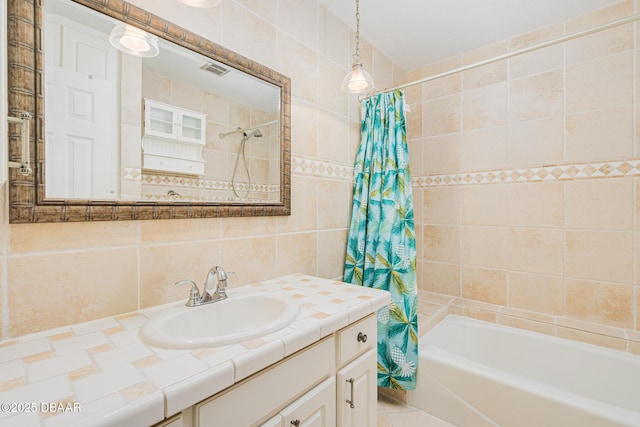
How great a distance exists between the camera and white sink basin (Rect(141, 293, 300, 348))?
75 centimetres

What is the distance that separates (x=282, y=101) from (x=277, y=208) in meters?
0.55

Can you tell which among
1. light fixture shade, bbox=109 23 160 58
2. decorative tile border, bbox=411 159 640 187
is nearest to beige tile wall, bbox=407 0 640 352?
decorative tile border, bbox=411 159 640 187

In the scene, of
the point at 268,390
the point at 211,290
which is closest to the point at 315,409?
the point at 268,390

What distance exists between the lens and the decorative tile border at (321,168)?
157 cm

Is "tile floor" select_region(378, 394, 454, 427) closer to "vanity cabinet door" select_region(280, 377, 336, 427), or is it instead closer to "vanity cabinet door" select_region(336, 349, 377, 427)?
"vanity cabinet door" select_region(336, 349, 377, 427)

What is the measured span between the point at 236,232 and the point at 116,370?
0.72 metres

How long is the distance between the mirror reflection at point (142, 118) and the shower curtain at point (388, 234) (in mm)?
767

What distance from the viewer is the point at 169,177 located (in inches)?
42.6

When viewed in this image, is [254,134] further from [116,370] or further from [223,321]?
[116,370]

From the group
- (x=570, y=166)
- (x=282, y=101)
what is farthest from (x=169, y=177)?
(x=570, y=166)

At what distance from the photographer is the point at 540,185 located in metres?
1.89

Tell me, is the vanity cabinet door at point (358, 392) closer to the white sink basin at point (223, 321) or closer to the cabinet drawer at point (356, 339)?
the cabinet drawer at point (356, 339)

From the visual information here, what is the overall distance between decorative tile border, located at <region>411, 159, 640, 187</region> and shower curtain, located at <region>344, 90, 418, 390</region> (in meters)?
0.70

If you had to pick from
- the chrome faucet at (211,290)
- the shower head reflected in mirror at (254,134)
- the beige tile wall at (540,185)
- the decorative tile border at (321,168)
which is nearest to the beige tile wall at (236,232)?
the decorative tile border at (321,168)
